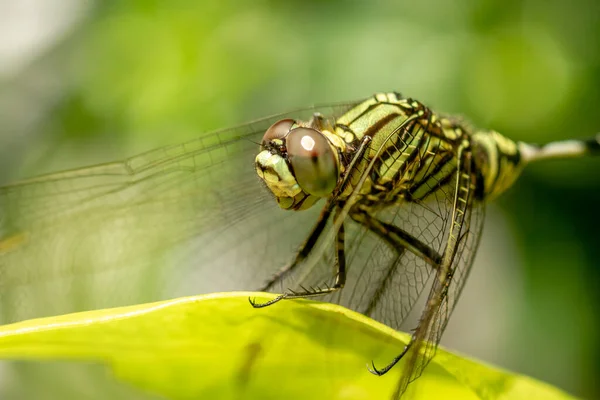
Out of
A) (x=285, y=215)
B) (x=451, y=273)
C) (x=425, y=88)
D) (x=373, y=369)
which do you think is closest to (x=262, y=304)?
(x=373, y=369)

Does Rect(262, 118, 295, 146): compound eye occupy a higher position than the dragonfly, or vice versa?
Rect(262, 118, 295, 146): compound eye

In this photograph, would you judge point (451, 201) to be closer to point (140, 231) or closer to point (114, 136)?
point (140, 231)

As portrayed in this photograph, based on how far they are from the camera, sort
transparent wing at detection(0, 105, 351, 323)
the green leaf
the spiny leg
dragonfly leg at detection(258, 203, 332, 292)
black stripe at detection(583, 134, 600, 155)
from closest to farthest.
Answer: the green leaf < the spiny leg < dragonfly leg at detection(258, 203, 332, 292) < transparent wing at detection(0, 105, 351, 323) < black stripe at detection(583, 134, 600, 155)

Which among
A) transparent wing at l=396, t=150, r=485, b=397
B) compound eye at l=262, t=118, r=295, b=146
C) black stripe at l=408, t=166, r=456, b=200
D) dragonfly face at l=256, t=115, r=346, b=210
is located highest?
compound eye at l=262, t=118, r=295, b=146

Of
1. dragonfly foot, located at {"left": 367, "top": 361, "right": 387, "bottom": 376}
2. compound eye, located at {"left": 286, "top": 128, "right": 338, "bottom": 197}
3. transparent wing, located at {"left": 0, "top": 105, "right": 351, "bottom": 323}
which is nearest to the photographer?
dragonfly foot, located at {"left": 367, "top": 361, "right": 387, "bottom": 376}

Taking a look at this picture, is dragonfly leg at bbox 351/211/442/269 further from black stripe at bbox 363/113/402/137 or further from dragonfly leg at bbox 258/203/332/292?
black stripe at bbox 363/113/402/137

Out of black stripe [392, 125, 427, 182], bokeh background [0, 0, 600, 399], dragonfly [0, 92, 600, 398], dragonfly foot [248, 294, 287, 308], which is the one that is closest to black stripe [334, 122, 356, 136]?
dragonfly [0, 92, 600, 398]

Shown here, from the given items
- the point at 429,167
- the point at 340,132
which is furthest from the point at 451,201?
the point at 340,132
